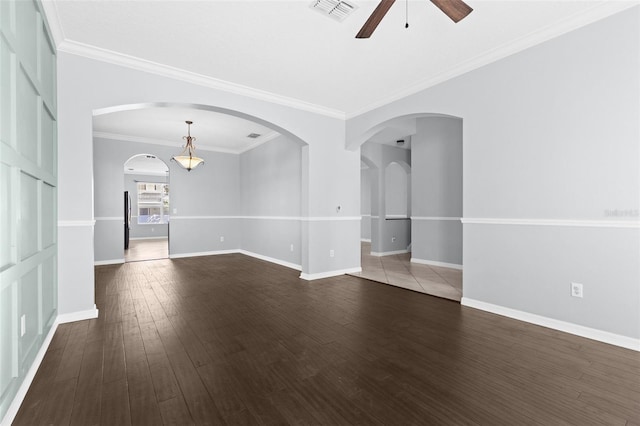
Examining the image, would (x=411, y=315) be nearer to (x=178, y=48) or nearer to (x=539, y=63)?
(x=539, y=63)

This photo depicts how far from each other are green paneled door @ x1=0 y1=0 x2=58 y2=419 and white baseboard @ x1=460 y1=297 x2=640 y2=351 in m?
3.84

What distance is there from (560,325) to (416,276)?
7.61 ft

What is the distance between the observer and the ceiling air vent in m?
2.40

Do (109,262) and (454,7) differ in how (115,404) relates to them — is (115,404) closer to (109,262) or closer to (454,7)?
(454,7)

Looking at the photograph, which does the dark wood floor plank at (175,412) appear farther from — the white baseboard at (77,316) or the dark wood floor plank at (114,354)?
the white baseboard at (77,316)

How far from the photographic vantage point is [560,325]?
273 cm

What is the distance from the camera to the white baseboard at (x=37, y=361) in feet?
5.13

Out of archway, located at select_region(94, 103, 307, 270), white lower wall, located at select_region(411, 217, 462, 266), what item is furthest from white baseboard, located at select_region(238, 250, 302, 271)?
white lower wall, located at select_region(411, 217, 462, 266)

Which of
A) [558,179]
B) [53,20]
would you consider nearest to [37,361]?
[53,20]

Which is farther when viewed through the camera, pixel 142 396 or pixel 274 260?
pixel 274 260

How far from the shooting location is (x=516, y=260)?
120 inches

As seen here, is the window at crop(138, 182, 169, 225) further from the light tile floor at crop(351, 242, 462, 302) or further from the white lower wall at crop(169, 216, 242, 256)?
the light tile floor at crop(351, 242, 462, 302)

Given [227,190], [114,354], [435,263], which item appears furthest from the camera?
[227,190]

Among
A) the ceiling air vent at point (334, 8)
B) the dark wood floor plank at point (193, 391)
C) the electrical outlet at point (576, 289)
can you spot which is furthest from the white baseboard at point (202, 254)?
the electrical outlet at point (576, 289)
